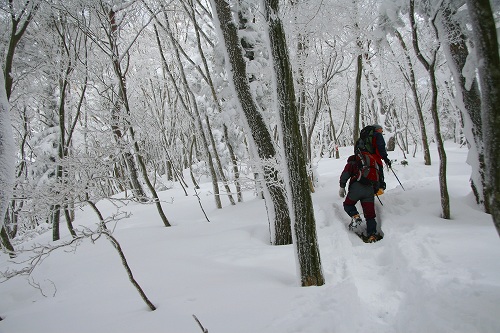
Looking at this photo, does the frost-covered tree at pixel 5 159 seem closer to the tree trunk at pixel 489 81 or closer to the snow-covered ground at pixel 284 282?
the snow-covered ground at pixel 284 282

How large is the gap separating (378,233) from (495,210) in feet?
11.9

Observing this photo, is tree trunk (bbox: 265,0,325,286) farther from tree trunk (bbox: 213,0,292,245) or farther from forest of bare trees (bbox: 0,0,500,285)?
tree trunk (bbox: 213,0,292,245)

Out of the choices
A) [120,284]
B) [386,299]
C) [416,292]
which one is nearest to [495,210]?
[416,292]

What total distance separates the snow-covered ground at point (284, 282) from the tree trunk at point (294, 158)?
0.30m

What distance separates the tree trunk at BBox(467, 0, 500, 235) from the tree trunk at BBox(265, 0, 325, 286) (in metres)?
1.64

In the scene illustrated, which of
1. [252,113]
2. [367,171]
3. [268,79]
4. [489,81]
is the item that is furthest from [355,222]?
[489,81]

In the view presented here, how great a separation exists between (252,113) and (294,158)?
2062 mm

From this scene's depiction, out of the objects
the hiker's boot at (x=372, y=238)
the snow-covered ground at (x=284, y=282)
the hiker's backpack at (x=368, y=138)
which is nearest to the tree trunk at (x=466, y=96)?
the snow-covered ground at (x=284, y=282)

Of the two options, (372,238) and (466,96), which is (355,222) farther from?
(466,96)

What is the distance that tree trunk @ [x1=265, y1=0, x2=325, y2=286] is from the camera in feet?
9.67

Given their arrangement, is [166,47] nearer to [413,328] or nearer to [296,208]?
[296,208]

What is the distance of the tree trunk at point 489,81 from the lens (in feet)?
6.00

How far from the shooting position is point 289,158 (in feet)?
10.2

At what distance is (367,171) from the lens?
5258mm
